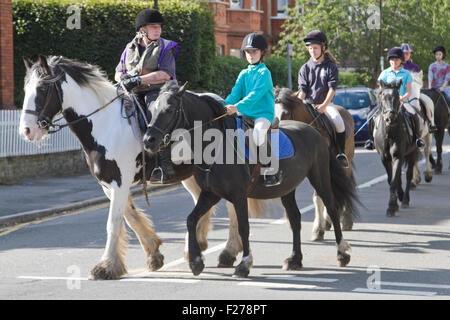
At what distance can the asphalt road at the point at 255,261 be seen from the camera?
758cm

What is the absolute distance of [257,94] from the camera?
27.7ft

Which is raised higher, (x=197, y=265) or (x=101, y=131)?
(x=101, y=131)

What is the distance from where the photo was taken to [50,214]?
13727 millimetres

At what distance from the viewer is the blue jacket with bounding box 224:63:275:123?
8.42 metres

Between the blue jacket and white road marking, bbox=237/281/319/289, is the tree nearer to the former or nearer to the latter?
the blue jacket

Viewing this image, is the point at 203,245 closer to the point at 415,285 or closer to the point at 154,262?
the point at 154,262

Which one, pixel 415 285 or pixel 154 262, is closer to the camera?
pixel 415 285

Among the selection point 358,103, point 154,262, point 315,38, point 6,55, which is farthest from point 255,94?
point 358,103

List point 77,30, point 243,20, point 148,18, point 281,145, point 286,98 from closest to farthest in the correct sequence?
point 281,145 → point 148,18 → point 286,98 → point 77,30 → point 243,20

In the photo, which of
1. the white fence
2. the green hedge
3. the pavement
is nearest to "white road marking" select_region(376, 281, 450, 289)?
the pavement

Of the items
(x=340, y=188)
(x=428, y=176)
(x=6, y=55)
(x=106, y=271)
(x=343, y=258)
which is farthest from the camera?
(x=6, y=55)

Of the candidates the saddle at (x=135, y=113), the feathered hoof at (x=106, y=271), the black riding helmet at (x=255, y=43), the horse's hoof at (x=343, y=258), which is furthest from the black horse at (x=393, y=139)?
the feathered hoof at (x=106, y=271)

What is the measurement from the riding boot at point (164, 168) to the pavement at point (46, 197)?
4748 mm

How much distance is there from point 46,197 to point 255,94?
7998 mm
